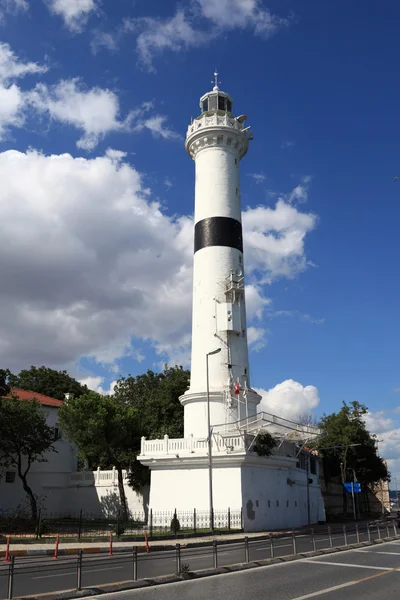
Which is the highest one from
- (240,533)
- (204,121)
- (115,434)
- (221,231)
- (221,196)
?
(204,121)

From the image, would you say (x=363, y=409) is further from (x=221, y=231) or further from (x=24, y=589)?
(x=24, y=589)

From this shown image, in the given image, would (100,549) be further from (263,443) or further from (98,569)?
(263,443)

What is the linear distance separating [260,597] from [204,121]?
117 ft

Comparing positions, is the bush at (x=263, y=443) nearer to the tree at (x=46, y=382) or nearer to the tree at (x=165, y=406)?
the tree at (x=165, y=406)

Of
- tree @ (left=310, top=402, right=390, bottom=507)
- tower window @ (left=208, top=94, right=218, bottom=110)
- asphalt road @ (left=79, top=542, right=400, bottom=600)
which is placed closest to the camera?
asphalt road @ (left=79, top=542, right=400, bottom=600)

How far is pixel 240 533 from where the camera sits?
2833 cm

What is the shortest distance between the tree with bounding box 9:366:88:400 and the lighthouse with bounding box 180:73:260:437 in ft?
108

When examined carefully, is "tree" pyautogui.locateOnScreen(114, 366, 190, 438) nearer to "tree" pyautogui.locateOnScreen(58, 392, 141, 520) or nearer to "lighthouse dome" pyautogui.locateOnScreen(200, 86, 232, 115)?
"tree" pyautogui.locateOnScreen(58, 392, 141, 520)

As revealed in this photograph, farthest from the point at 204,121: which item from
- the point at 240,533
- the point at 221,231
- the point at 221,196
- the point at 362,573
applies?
the point at 362,573

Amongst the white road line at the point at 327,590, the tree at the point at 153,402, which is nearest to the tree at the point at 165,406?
the tree at the point at 153,402

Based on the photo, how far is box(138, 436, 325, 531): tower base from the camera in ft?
99.7

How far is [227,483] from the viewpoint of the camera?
101 feet

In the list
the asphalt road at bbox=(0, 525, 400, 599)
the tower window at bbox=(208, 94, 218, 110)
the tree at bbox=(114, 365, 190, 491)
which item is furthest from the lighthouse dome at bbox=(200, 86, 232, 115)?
the asphalt road at bbox=(0, 525, 400, 599)

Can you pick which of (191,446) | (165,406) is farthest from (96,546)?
(165,406)
